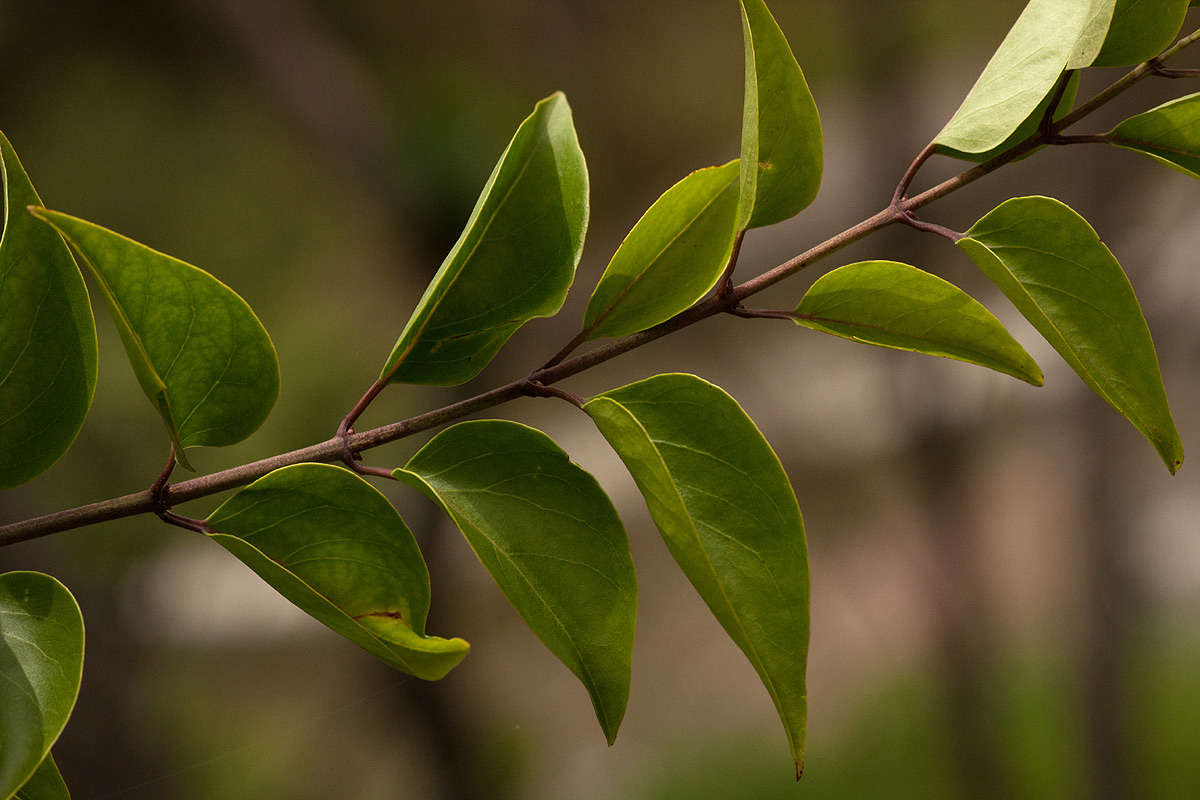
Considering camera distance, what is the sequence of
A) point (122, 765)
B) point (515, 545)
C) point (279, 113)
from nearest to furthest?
point (515, 545), point (122, 765), point (279, 113)

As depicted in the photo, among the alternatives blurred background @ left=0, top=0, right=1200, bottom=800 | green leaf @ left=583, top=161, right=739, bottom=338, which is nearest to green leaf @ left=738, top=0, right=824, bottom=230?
green leaf @ left=583, top=161, right=739, bottom=338

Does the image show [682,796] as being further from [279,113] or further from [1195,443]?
[279,113]

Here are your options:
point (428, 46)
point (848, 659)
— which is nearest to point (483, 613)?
point (848, 659)

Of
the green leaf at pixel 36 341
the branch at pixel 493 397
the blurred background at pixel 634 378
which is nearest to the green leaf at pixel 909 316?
the branch at pixel 493 397

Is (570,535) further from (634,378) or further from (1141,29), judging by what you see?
(634,378)

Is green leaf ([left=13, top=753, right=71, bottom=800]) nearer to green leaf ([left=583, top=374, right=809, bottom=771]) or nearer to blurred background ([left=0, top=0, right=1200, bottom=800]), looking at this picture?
green leaf ([left=583, top=374, right=809, bottom=771])

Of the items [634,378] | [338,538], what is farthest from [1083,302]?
[634,378]
